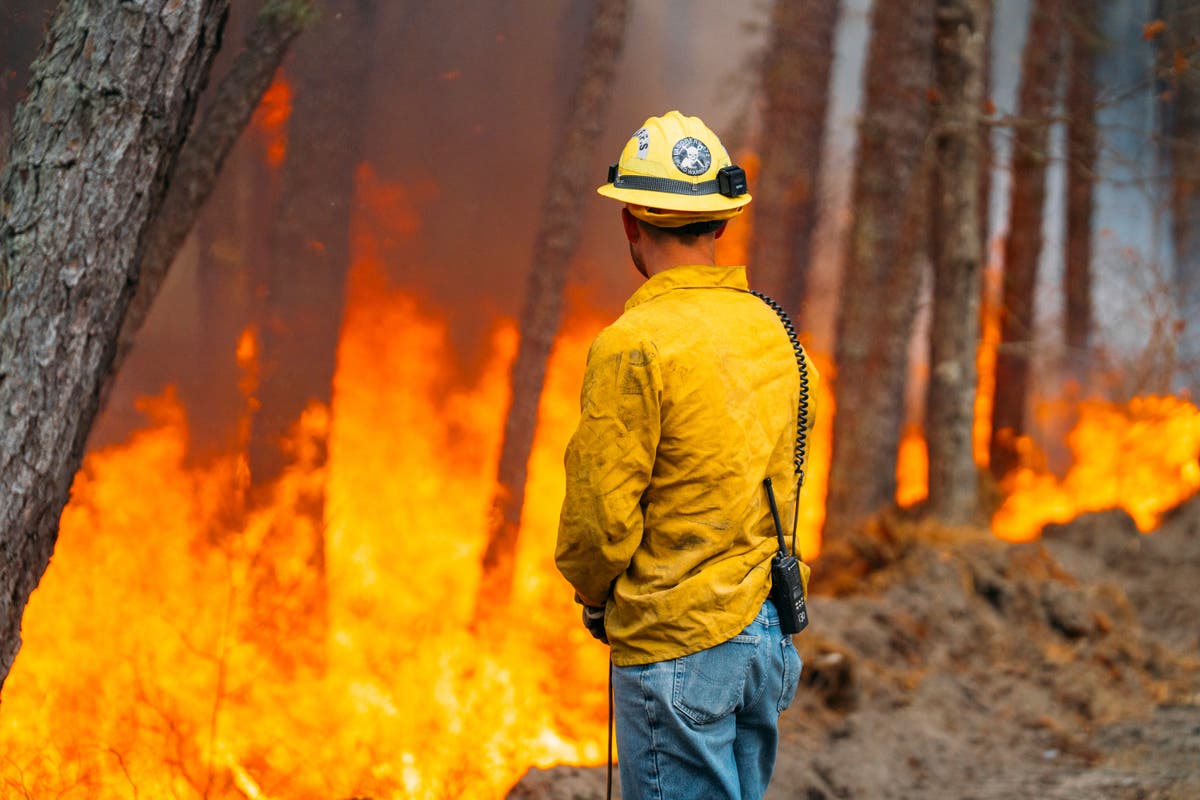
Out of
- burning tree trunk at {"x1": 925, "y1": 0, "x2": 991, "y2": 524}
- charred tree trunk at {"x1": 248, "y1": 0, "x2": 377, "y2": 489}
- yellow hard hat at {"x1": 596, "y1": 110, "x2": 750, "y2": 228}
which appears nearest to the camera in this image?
yellow hard hat at {"x1": 596, "y1": 110, "x2": 750, "y2": 228}

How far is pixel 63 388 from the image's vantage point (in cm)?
367

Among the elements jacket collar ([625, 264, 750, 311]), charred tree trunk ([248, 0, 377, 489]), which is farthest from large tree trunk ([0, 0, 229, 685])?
jacket collar ([625, 264, 750, 311])

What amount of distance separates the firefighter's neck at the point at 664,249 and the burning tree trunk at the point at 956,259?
640 cm

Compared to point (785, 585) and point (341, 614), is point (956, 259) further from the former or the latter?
point (785, 585)

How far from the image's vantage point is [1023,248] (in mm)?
13273

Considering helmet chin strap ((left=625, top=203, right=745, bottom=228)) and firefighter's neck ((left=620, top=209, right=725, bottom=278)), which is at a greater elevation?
helmet chin strap ((left=625, top=203, right=745, bottom=228))

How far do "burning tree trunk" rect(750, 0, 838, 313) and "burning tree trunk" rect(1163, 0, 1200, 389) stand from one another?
4.72 meters

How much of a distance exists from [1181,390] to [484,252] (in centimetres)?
979

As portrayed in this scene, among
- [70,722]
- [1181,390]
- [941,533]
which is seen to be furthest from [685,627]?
[1181,390]

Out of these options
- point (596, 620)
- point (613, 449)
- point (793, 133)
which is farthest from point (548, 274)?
point (793, 133)

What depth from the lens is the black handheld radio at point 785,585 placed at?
9.17 ft

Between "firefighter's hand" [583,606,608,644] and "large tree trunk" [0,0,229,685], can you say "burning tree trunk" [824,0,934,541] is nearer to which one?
"large tree trunk" [0,0,229,685]

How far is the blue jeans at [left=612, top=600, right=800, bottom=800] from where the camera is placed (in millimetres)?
2635

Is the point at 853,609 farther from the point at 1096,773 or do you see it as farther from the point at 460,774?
the point at 460,774
